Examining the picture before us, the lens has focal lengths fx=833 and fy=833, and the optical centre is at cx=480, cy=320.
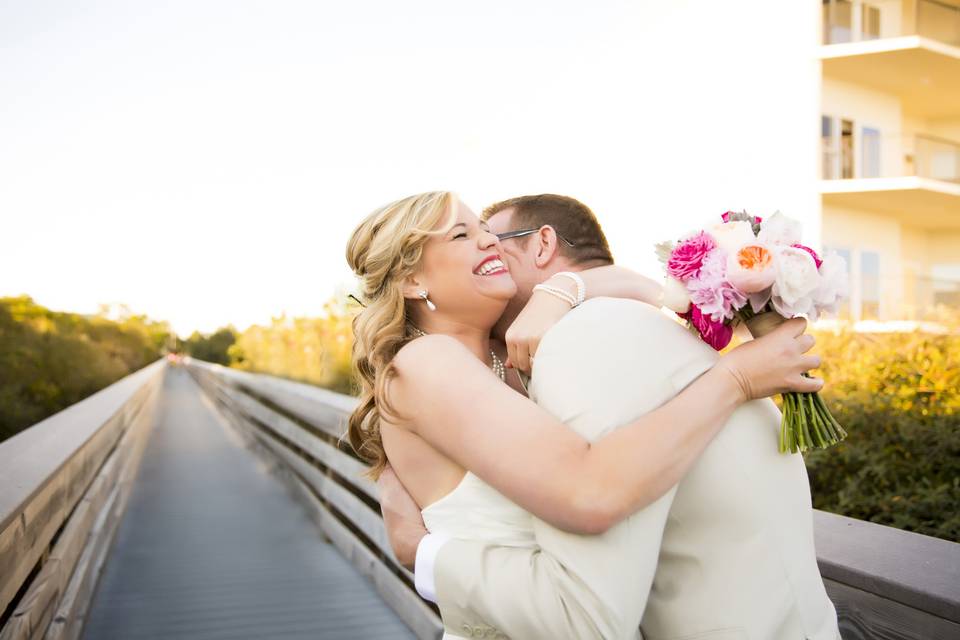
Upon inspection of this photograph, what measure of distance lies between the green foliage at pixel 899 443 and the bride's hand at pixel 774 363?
2559 millimetres

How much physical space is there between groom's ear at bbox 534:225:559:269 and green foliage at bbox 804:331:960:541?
2441 mm

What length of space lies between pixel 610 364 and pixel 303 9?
1793cm

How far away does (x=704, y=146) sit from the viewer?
21.5m

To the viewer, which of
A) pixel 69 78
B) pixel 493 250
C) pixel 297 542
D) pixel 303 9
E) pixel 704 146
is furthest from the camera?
pixel 704 146

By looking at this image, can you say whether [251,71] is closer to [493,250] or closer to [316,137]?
[316,137]

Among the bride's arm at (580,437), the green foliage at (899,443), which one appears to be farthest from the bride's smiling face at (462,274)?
the green foliage at (899,443)

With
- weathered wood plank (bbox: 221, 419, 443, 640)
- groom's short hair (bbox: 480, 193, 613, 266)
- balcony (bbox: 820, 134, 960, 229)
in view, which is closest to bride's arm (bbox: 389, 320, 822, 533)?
groom's short hair (bbox: 480, 193, 613, 266)

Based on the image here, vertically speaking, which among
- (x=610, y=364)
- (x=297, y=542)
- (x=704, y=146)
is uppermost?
(x=704, y=146)

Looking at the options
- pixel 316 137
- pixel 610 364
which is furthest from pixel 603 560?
pixel 316 137

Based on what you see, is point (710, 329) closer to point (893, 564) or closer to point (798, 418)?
point (798, 418)

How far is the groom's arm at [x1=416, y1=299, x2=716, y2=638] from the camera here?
60.2 inches

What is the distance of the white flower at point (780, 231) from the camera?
1.80 metres

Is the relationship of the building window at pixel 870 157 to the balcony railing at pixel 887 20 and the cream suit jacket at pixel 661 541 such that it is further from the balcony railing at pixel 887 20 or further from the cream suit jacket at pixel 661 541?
the cream suit jacket at pixel 661 541

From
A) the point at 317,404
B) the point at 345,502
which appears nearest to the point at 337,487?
the point at 345,502
